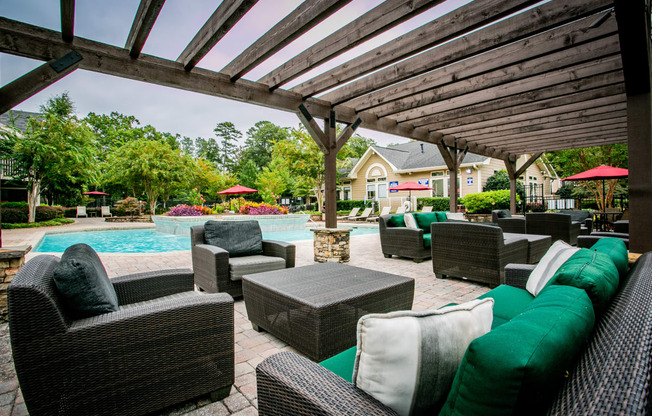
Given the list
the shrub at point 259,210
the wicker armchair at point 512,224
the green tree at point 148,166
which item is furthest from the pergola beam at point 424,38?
the green tree at point 148,166

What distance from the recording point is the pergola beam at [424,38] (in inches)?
117

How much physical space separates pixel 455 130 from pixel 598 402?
7.81 meters

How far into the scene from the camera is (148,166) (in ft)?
54.6

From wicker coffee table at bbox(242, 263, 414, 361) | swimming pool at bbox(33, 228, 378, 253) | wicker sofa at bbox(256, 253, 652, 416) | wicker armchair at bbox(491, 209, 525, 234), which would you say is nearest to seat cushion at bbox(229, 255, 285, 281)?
wicker coffee table at bbox(242, 263, 414, 361)

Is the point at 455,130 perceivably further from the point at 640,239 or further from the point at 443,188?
the point at 443,188

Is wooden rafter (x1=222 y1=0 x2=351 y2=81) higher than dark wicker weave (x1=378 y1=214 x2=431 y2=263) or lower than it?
higher

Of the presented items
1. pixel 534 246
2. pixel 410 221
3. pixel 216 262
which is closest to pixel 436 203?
pixel 410 221

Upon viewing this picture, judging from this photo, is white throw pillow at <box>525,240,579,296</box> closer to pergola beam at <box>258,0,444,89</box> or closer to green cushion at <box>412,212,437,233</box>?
pergola beam at <box>258,0,444,89</box>

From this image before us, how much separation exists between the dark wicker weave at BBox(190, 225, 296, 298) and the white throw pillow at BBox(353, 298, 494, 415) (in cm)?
271

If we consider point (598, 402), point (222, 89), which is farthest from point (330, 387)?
point (222, 89)

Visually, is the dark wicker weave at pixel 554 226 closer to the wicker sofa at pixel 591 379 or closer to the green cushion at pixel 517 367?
the wicker sofa at pixel 591 379

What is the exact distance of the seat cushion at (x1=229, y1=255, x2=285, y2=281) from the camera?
343 cm

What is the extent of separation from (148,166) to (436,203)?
15.5 m

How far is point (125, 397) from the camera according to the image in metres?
1.53
